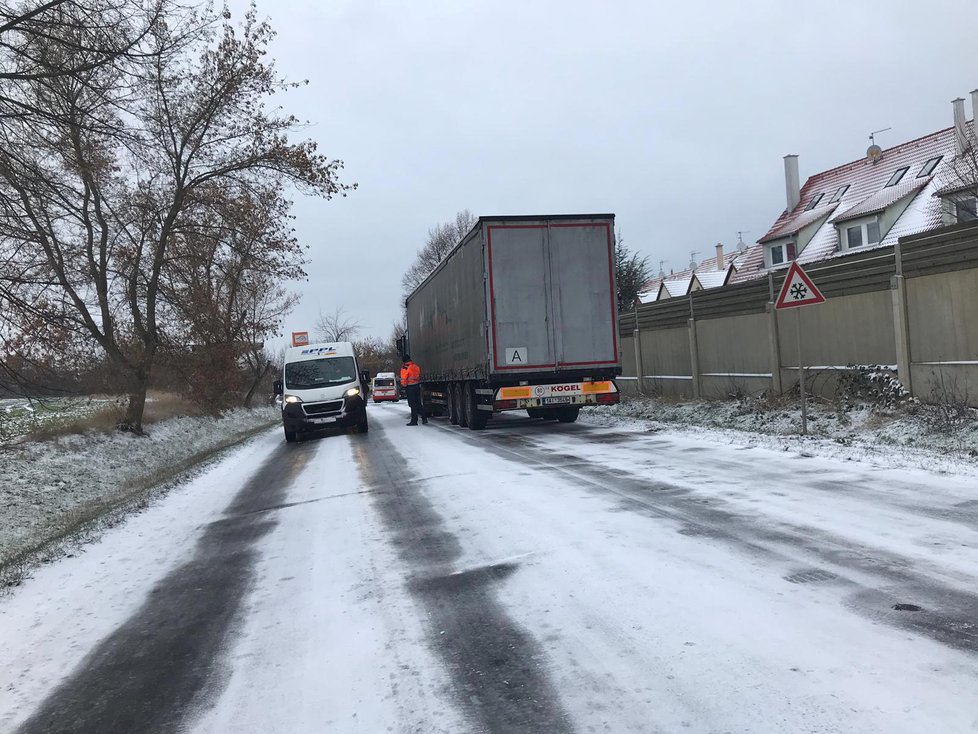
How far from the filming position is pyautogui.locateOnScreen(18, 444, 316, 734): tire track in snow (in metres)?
3.42

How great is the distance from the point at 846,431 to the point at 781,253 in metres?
27.9

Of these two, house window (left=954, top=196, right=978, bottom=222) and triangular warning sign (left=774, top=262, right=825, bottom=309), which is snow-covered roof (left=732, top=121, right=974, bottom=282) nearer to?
house window (left=954, top=196, right=978, bottom=222)

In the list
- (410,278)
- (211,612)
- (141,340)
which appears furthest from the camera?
(410,278)

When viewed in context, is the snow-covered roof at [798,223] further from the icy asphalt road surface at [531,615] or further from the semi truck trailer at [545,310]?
the icy asphalt road surface at [531,615]

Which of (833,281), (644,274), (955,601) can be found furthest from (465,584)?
(644,274)

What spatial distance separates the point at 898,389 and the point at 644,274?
95.3 feet

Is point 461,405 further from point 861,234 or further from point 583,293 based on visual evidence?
point 861,234

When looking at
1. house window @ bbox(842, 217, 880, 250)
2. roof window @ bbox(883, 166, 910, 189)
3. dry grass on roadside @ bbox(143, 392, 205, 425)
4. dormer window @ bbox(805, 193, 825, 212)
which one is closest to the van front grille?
dry grass on roadside @ bbox(143, 392, 205, 425)

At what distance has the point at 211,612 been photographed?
Result: 4895 millimetres

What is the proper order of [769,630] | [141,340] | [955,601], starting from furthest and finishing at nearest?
[141,340], [955,601], [769,630]

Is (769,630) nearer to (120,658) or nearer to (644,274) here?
(120,658)

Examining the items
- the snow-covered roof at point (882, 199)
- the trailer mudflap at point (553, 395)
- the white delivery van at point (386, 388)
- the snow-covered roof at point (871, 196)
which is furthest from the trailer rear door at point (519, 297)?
the white delivery van at point (386, 388)

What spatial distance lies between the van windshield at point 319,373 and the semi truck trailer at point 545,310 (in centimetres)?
519

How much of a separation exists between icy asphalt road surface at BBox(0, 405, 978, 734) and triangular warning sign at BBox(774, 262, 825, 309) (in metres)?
3.64
